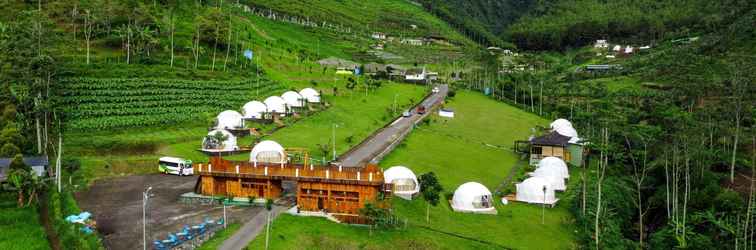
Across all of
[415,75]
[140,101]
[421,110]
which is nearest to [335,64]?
[415,75]

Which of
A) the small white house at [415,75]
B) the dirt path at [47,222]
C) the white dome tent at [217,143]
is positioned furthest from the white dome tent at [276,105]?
the small white house at [415,75]

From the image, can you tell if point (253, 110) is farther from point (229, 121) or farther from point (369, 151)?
point (369, 151)

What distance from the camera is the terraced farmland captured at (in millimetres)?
69688

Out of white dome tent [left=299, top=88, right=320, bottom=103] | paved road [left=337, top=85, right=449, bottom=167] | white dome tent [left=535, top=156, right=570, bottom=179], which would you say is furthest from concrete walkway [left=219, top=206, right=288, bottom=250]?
white dome tent [left=299, top=88, right=320, bottom=103]

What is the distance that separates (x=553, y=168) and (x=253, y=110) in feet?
112

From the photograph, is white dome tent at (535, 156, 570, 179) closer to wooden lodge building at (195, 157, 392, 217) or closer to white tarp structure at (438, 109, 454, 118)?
wooden lodge building at (195, 157, 392, 217)

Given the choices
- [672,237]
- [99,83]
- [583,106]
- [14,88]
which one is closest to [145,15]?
[99,83]

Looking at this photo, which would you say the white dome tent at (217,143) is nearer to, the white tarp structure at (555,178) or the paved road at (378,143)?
the paved road at (378,143)

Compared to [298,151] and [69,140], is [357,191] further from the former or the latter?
[69,140]

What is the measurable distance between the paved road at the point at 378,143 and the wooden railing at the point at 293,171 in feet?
41.9

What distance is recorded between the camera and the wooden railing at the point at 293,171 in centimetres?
4972

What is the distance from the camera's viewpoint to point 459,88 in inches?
5477

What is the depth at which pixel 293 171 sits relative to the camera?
5053 cm

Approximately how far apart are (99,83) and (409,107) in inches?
1810
